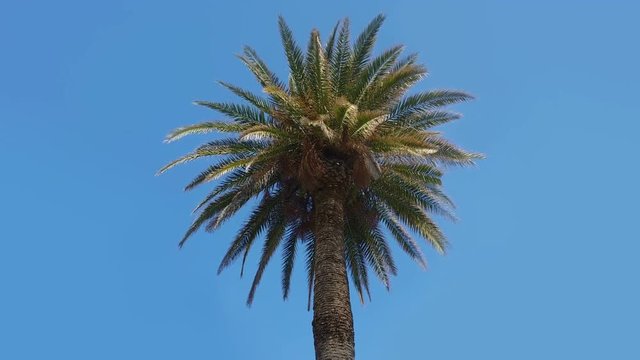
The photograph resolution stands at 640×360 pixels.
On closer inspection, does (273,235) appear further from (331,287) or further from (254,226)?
(331,287)

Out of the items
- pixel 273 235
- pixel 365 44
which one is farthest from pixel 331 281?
pixel 365 44

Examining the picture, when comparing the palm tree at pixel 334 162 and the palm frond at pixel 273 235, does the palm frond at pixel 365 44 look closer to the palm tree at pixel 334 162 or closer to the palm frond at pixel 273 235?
the palm tree at pixel 334 162

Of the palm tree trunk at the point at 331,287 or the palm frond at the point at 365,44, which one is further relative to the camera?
the palm frond at the point at 365,44

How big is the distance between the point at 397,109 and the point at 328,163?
276cm

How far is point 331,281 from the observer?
18609 mm

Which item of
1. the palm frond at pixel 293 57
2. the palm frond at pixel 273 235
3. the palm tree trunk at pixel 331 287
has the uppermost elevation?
the palm frond at pixel 293 57

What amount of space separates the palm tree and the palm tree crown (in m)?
0.03

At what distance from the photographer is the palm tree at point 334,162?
19312 millimetres

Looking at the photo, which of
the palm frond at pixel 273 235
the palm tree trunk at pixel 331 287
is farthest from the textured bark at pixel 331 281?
the palm frond at pixel 273 235

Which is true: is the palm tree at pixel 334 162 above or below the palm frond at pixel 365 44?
below

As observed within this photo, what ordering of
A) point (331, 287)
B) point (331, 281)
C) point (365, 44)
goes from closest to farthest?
point (331, 287) < point (331, 281) < point (365, 44)

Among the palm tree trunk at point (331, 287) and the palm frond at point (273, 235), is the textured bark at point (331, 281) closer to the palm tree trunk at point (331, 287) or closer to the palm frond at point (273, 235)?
the palm tree trunk at point (331, 287)

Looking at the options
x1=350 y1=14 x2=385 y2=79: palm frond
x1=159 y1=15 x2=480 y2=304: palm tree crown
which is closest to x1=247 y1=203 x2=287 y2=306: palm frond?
x1=159 y1=15 x2=480 y2=304: palm tree crown

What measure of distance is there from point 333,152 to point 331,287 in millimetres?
3623
